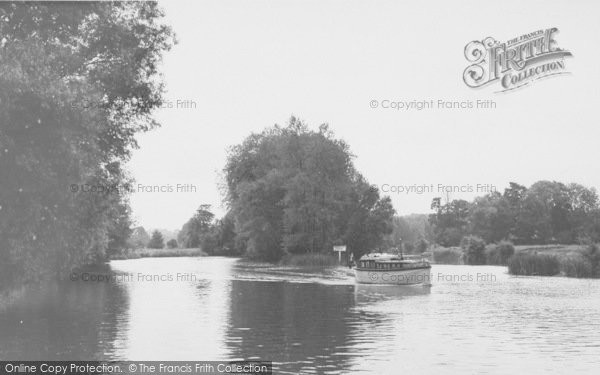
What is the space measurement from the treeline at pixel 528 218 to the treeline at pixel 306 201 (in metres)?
41.6

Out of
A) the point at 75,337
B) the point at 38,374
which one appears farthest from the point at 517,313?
the point at 38,374

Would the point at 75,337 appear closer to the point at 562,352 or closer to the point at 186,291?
the point at 562,352

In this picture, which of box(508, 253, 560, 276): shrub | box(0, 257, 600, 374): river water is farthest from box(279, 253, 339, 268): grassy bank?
box(0, 257, 600, 374): river water

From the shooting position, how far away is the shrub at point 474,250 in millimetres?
90688

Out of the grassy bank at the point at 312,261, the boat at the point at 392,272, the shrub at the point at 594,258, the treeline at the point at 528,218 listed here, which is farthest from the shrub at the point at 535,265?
the treeline at the point at 528,218

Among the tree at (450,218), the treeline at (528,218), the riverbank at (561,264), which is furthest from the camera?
the tree at (450,218)

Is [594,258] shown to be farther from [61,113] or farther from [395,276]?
[61,113]

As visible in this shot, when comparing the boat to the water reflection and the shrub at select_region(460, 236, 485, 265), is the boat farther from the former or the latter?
the shrub at select_region(460, 236, 485, 265)

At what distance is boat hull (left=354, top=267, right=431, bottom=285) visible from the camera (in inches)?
2114

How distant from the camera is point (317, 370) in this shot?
19.5 m

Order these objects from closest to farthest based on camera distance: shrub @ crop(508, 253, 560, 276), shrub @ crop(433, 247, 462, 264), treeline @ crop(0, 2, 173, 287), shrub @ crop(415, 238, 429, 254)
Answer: treeline @ crop(0, 2, 173, 287)
shrub @ crop(508, 253, 560, 276)
shrub @ crop(433, 247, 462, 264)
shrub @ crop(415, 238, 429, 254)

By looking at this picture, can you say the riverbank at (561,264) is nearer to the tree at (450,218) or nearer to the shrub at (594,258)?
the shrub at (594,258)

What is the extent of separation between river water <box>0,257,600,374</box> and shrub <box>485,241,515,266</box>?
107 ft

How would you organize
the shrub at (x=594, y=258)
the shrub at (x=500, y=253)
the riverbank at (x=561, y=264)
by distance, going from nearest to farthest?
the shrub at (x=594, y=258) < the riverbank at (x=561, y=264) < the shrub at (x=500, y=253)
